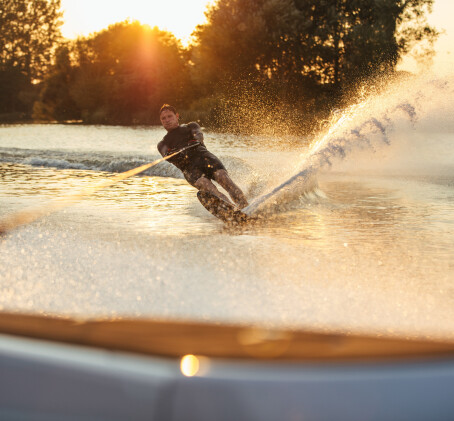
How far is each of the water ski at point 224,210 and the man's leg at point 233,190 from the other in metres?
0.84

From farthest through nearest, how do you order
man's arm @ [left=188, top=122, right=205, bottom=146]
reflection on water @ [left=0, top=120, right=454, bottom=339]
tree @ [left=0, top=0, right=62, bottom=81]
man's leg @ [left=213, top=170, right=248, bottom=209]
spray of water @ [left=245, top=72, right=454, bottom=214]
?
tree @ [left=0, top=0, right=62, bottom=81] → spray of water @ [left=245, top=72, right=454, bottom=214] → man's arm @ [left=188, top=122, right=205, bottom=146] → man's leg @ [left=213, top=170, right=248, bottom=209] → reflection on water @ [left=0, top=120, right=454, bottom=339]

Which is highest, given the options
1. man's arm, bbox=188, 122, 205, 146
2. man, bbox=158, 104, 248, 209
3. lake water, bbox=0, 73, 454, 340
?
man's arm, bbox=188, 122, 205, 146

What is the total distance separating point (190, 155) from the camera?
684 centimetres

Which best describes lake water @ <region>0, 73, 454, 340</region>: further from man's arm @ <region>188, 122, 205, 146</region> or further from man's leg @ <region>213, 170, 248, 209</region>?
A: man's arm @ <region>188, 122, 205, 146</region>

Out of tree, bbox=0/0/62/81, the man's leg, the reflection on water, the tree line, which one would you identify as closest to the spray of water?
the man's leg

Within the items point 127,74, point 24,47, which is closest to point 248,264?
point 127,74

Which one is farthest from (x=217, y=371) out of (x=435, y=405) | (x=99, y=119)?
(x=99, y=119)

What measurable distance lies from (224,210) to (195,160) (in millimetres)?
1435

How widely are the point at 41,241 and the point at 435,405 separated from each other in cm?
382

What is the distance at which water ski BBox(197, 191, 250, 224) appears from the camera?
546cm

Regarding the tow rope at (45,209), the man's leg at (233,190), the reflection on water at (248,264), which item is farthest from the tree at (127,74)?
the reflection on water at (248,264)

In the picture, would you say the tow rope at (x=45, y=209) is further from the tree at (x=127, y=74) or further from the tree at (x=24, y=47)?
the tree at (x=24, y=47)

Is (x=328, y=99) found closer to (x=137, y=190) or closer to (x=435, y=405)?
(x=137, y=190)

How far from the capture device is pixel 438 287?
3275mm
